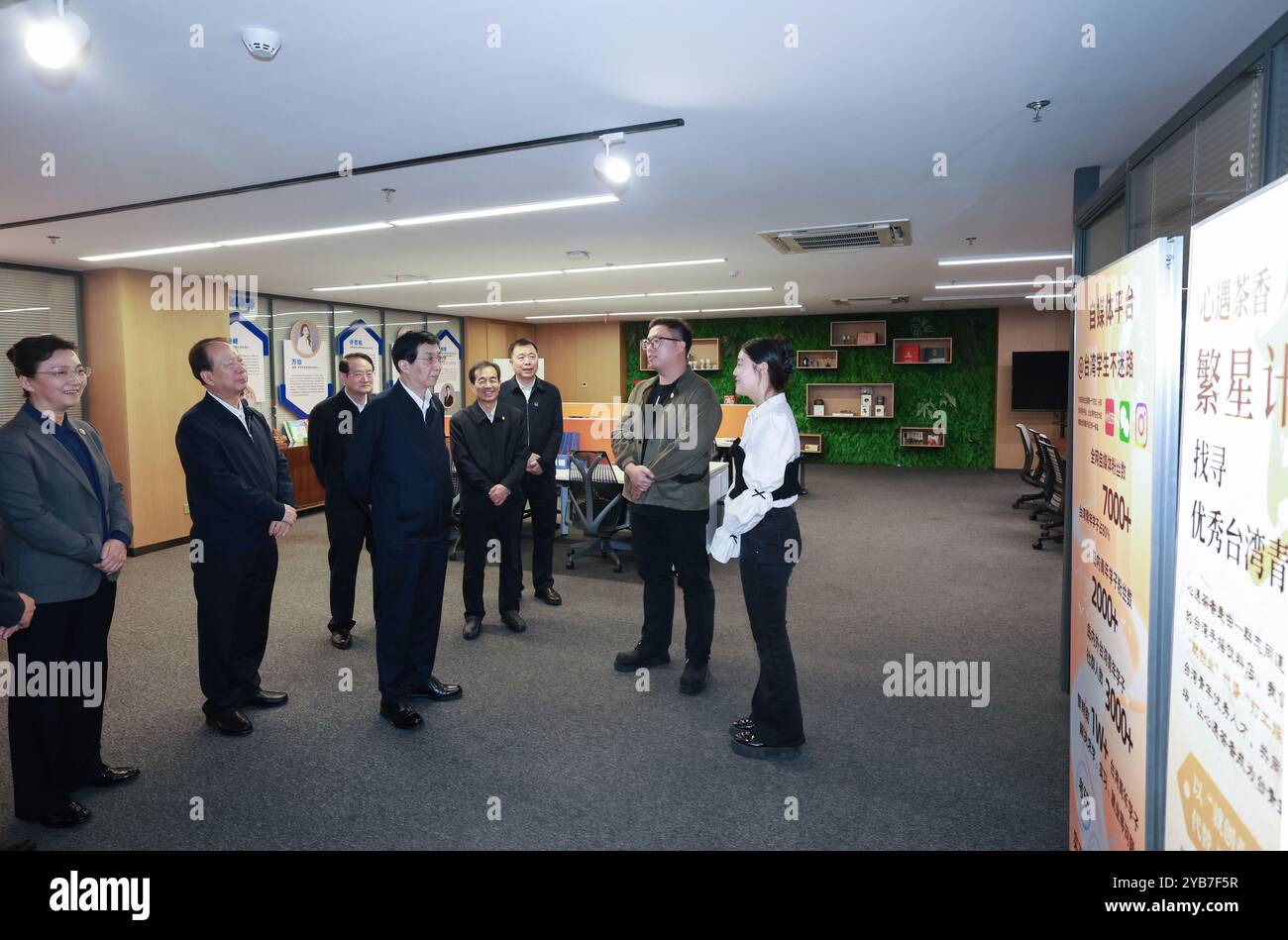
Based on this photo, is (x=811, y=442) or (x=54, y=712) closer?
(x=54, y=712)

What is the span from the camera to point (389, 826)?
241 centimetres

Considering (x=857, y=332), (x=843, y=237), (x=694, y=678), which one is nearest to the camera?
(x=694, y=678)

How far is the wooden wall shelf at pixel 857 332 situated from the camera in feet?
42.3

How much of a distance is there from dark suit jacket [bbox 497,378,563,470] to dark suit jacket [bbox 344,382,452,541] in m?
1.49

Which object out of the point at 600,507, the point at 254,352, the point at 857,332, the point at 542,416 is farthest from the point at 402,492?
the point at 857,332

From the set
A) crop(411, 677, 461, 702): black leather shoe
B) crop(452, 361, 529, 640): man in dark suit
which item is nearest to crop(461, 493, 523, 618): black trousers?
crop(452, 361, 529, 640): man in dark suit

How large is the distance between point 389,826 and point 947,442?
12153mm

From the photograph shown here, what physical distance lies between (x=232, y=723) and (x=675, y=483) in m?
2.19

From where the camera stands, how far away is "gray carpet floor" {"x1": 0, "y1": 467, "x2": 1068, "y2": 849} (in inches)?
94.6

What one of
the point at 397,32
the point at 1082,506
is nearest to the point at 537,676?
the point at 1082,506

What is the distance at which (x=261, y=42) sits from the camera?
240 cm

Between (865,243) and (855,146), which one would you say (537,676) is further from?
(865,243)

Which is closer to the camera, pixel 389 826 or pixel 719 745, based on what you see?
pixel 389 826

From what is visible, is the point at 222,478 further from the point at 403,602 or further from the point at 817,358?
the point at 817,358
